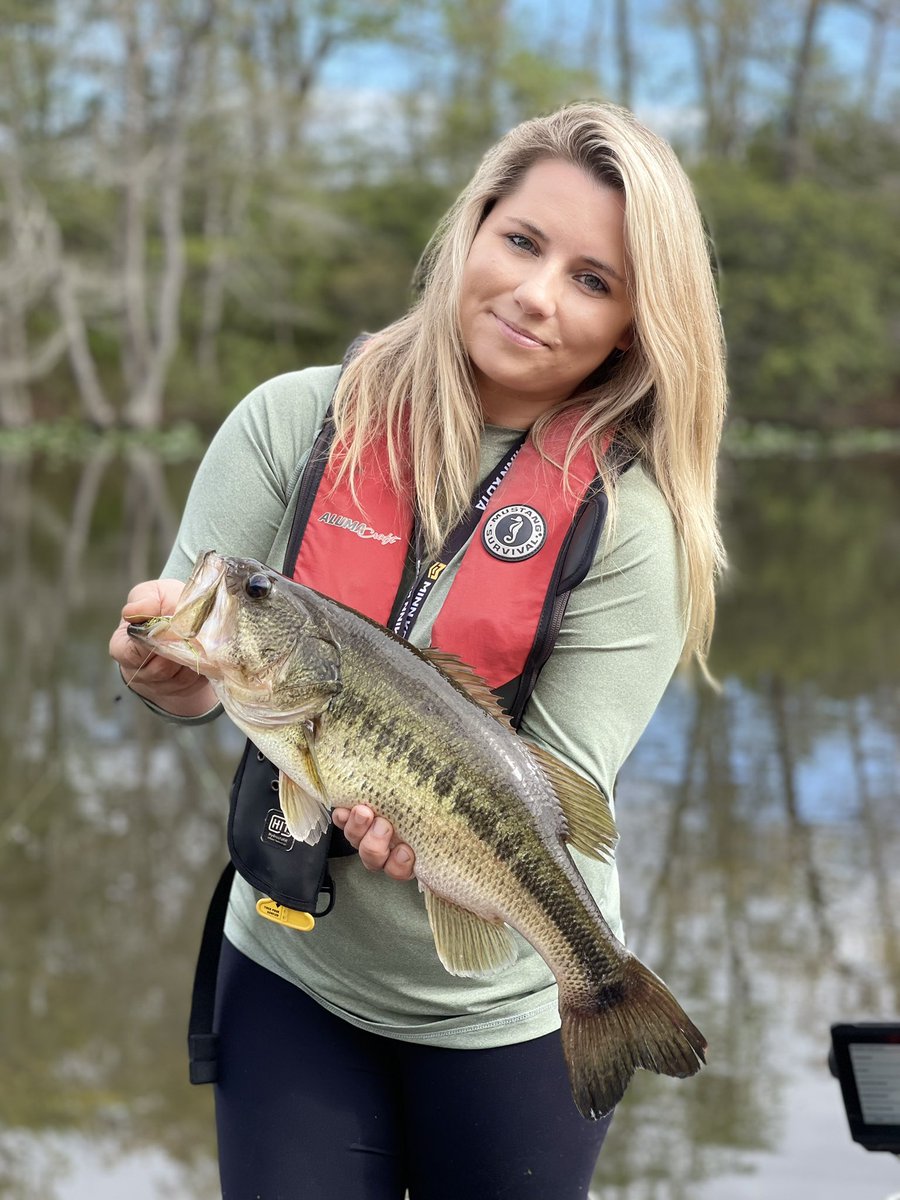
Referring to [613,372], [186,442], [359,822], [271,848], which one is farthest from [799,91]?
[359,822]

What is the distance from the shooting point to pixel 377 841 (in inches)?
84.0

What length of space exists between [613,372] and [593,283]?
23 cm

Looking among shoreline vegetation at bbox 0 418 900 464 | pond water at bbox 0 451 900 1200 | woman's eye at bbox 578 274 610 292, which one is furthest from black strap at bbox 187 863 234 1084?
shoreline vegetation at bbox 0 418 900 464

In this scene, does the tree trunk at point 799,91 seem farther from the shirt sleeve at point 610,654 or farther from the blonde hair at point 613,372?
the shirt sleeve at point 610,654

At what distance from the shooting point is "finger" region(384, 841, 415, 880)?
7.08 feet

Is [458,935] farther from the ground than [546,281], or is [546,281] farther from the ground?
[546,281]

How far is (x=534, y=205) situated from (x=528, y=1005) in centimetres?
137

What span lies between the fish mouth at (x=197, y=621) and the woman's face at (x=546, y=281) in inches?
25.9

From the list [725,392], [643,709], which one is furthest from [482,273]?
[643,709]

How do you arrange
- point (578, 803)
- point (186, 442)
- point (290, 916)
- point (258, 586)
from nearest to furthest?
point (258, 586)
point (578, 803)
point (290, 916)
point (186, 442)

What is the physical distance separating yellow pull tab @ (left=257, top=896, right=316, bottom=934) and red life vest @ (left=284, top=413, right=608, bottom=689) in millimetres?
489

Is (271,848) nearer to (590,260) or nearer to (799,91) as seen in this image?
(590,260)

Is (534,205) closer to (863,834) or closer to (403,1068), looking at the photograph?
(403,1068)

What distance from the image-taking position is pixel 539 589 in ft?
7.63
